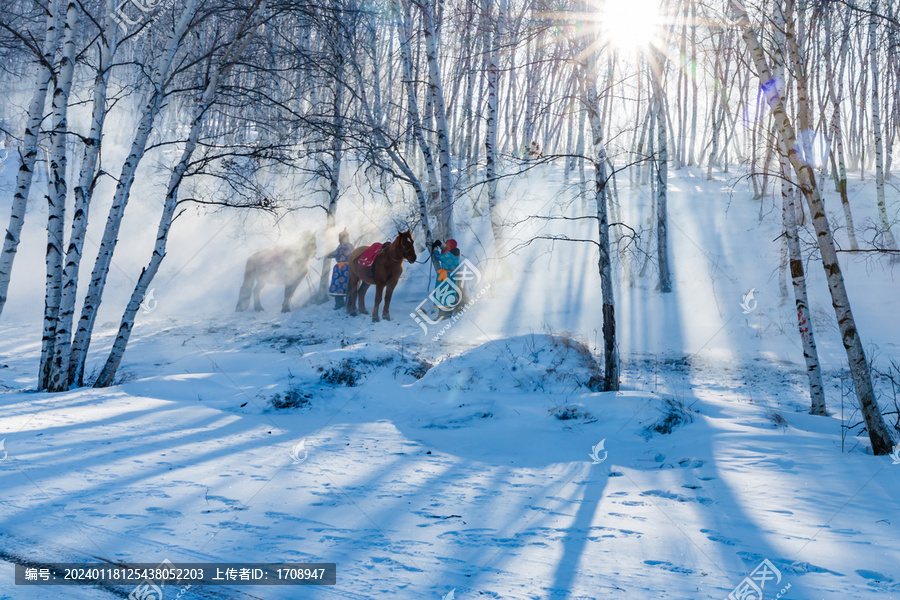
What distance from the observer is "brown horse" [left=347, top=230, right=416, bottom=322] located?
11305 millimetres

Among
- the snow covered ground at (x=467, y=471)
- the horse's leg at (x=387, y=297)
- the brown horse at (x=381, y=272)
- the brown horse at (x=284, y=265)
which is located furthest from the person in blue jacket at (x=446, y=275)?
the brown horse at (x=284, y=265)

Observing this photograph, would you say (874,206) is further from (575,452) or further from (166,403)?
(166,403)

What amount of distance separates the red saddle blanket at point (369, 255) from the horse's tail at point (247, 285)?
349 centimetres

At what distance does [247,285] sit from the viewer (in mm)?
14234

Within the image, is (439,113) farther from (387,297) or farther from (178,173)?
(178,173)

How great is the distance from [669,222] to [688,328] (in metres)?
7.58

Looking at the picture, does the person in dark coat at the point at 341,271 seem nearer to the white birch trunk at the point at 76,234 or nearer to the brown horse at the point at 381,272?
the brown horse at the point at 381,272

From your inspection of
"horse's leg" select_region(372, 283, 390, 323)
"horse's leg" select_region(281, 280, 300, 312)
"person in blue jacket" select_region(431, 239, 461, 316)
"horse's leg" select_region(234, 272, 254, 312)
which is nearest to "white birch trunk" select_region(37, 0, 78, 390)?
"horse's leg" select_region(372, 283, 390, 323)

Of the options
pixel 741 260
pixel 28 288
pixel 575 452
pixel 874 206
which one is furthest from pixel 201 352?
pixel 874 206

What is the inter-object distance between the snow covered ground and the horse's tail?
382 centimetres

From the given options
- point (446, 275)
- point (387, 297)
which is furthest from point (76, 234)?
point (446, 275)

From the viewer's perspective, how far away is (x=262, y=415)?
5539 millimetres

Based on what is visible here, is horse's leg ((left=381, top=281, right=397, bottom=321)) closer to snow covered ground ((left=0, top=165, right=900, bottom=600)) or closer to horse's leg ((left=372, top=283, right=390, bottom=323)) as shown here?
horse's leg ((left=372, top=283, right=390, bottom=323))

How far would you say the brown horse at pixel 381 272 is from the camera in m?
11.3
